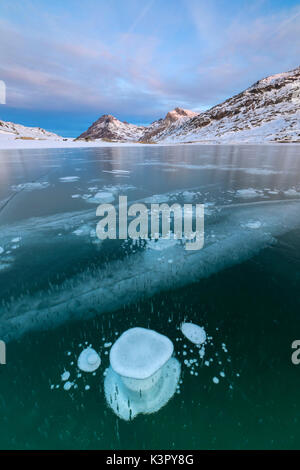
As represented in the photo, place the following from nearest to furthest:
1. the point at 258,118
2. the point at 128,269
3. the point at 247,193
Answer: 1. the point at 128,269
2. the point at 247,193
3. the point at 258,118

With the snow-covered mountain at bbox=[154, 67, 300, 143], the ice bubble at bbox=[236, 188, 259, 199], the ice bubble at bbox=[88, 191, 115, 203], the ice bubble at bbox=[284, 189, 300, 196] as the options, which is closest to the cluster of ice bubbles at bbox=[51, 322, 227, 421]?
the ice bubble at bbox=[88, 191, 115, 203]

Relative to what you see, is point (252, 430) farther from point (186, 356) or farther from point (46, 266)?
point (46, 266)

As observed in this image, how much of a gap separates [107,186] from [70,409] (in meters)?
8.71

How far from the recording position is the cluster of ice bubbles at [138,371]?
1806 mm

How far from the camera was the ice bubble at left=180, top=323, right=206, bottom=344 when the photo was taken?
2.33 metres

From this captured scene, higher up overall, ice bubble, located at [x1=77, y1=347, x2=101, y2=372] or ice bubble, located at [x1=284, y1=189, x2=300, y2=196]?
ice bubble, located at [x1=284, y1=189, x2=300, y2=196]

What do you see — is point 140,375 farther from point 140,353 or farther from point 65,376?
point 65,376

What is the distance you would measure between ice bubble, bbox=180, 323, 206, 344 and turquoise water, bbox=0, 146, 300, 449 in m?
0.08

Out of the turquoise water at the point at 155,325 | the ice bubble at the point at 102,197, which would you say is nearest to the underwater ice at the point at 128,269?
the turquoise water at the point at 155,325

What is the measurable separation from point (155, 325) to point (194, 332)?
0.47m

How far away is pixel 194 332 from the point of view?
7.94 ft

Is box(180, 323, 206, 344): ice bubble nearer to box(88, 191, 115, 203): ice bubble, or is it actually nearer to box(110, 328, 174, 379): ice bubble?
box(110, 328, 174, 379): ice bubble

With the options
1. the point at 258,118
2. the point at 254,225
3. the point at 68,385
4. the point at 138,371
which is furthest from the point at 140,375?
the point at 258,118

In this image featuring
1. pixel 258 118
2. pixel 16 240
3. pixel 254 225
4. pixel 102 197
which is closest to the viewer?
pixel 16 240
